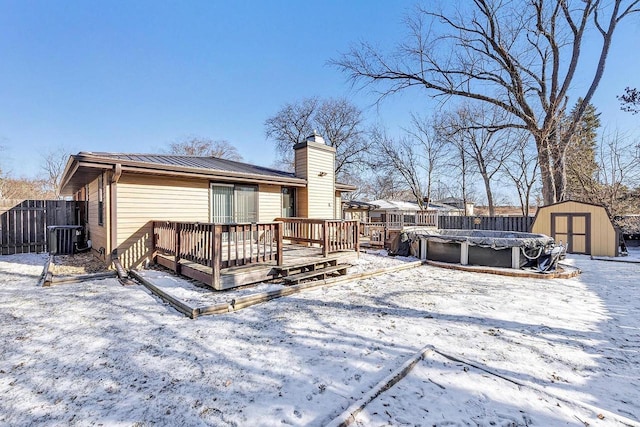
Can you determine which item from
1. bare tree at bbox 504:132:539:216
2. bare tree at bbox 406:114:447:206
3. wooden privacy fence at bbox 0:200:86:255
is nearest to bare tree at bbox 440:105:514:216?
bare tree at bbox 504:132:539:216

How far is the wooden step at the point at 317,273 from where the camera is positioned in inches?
217

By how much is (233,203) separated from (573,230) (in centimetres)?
1160

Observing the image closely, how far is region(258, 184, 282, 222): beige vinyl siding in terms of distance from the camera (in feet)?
29.1

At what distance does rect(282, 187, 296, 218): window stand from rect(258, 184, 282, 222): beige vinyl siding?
1.03 feet

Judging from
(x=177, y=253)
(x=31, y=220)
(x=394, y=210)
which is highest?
(x=394, y=210)

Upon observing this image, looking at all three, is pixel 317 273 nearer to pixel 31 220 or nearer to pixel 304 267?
pixel 304 267

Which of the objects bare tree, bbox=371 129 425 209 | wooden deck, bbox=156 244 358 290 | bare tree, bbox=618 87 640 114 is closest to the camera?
wooden deck, bbox=156 244 358 290

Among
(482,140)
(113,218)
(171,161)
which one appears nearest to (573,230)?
(482,140)

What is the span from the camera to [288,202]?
32.8ft

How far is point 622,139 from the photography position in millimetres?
12570

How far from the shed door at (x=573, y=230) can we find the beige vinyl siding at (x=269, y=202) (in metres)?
9.81

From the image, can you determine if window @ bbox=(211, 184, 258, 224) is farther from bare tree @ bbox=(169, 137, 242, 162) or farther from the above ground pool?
bare tree @ bbox=(169, 137, 242, 162)

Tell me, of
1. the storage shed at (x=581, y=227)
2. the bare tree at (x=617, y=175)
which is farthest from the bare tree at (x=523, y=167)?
the storage shed at (x=581, y=227)

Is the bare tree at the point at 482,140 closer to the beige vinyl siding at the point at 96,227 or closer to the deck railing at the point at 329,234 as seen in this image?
the deck railing at the point at 329,234
